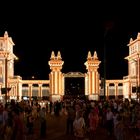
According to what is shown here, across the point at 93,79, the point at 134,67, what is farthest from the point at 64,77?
the point at 134,67

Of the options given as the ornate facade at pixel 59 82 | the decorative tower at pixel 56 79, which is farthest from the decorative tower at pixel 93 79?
the decorative tower at pixel 56 79

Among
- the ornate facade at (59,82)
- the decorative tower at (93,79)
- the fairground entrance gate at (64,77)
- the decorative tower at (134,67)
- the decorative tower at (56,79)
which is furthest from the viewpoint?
the decorative tower at (134,67)

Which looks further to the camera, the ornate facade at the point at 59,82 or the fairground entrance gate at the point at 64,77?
the ornate facade at the point at 59,82

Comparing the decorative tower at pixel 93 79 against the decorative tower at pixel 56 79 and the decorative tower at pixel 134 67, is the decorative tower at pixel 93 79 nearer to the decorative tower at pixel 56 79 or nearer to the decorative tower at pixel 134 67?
the decorative tower at pixel 56 79

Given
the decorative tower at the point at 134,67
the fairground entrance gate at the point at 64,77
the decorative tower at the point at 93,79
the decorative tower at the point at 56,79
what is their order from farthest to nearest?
the decorative tower at the point at 134,67
the decorative tower at the point at 56,79
the fairground entrance gate at the point at 64,77
the decorative tower at the point at 93,79

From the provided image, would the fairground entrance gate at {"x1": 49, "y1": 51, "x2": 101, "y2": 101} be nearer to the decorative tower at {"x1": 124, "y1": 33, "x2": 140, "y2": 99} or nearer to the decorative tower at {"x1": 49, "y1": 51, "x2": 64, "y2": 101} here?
the decorative tower at {"x1": 49, "y1": 51, "x2": 64, "y2": 101}

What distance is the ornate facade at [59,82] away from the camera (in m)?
82.6

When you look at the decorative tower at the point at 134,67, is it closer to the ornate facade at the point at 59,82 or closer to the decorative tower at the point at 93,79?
the ornate facade at the point at 59,82

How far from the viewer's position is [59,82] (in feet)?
271

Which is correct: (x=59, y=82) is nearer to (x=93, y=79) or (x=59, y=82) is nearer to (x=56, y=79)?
(x=56, y=79)

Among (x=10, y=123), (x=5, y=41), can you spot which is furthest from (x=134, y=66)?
(x=10, y=123)

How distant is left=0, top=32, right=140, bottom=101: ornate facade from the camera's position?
82.6 meters

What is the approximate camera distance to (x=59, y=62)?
8281cm

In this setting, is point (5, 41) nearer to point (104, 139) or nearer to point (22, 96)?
Answer: point (22, 96)
